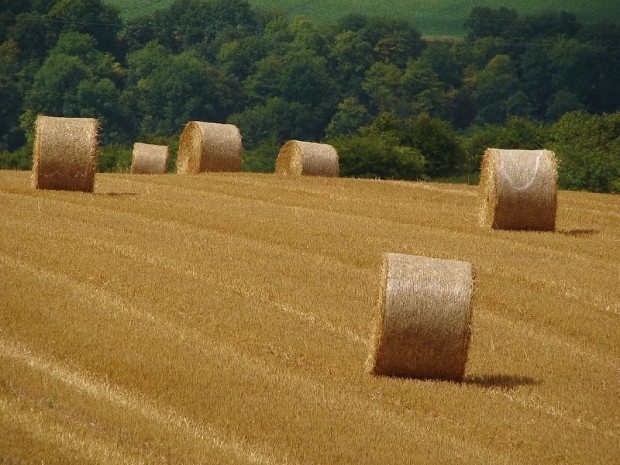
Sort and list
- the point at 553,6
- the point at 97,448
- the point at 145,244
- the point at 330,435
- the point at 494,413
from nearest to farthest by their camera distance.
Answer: the point at 97,448, the point at 330,435, the point at 494,413, the point at 145,244, the point at 553,6

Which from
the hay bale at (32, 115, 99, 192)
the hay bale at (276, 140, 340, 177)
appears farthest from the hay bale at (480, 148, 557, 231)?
the hay bale at (276, 140, 340, 177)

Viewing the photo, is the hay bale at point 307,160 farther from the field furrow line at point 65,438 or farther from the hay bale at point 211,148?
the field furrow line at point 65,438

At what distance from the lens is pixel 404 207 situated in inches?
1155

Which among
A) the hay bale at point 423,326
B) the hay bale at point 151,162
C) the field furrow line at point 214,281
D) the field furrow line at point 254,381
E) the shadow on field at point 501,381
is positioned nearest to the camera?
the field furrow line at point 254,381

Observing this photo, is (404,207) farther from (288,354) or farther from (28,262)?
(288,354)

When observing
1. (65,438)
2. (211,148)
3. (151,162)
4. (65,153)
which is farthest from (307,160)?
(65,438)

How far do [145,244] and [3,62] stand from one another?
287ft

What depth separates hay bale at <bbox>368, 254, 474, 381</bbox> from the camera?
1544 centimetres

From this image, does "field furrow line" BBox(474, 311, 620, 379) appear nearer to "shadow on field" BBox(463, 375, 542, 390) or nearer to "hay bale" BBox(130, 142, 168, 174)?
"shadow on field" BBox(463, 375, 542, 390)

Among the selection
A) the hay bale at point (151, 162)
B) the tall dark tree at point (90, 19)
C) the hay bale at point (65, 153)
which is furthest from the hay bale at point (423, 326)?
the tall dark tree at point (90, 19)

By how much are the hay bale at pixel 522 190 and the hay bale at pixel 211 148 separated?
11.3 metres

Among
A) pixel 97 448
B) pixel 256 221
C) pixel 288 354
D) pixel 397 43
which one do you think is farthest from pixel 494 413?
pixel 397 43

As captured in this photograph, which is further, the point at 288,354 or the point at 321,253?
the point at 321,253

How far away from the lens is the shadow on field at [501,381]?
1530 cm
